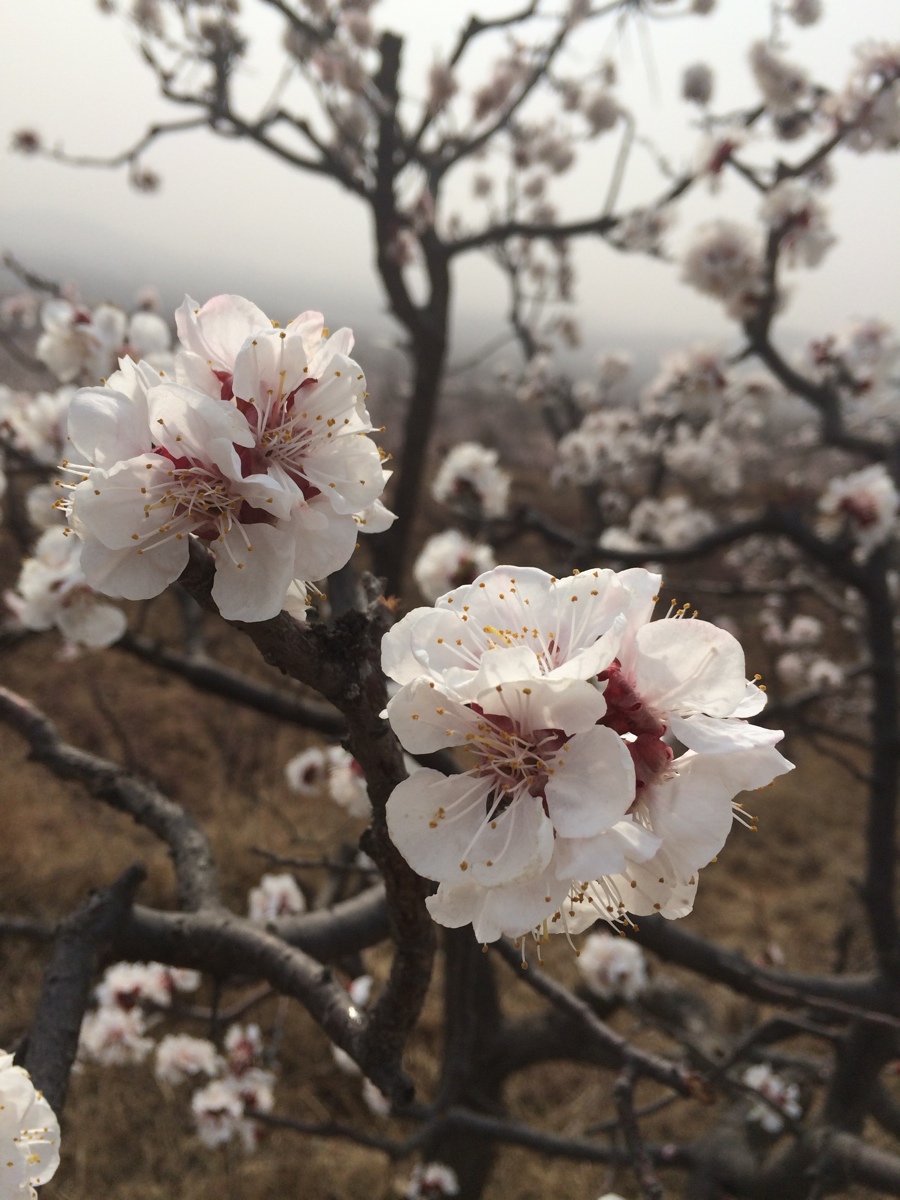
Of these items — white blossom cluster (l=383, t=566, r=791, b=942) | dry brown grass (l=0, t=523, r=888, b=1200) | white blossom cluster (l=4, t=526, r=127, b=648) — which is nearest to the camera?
white blossom cluster (l=383, t=566, r=791, b=942)

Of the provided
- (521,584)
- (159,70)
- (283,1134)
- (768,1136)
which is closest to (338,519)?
(521,584)

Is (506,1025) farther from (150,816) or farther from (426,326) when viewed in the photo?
(426,326)

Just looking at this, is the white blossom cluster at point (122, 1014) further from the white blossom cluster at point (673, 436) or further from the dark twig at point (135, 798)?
the white blossom cluster at point (673, 436)

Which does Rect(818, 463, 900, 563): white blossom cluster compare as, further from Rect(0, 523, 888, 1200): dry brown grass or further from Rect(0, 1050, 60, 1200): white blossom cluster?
Rect(0, 1050, 60, 1200): white blossom cluster

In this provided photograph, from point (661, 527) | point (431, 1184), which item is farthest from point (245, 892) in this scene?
point (661, 527)

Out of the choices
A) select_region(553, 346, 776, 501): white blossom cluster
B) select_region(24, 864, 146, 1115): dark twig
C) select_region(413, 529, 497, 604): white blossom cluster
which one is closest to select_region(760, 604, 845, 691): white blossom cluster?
select_region(553, 346, 776, 501): white blossom cluster

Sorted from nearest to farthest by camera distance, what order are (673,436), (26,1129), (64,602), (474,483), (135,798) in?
(26,1129), (135,798), (64,602), (474,483), (673,436)

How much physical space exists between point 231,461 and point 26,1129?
0.57 metres

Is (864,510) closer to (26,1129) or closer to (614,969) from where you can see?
(614,969)

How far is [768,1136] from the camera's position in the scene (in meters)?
1.62

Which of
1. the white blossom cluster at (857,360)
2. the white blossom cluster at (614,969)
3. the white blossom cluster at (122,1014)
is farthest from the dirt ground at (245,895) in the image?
the white blossom cluster at (857,360)

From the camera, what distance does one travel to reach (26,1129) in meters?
0.60

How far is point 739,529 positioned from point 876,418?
162 centimetres

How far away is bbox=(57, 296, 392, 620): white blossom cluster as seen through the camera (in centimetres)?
46
